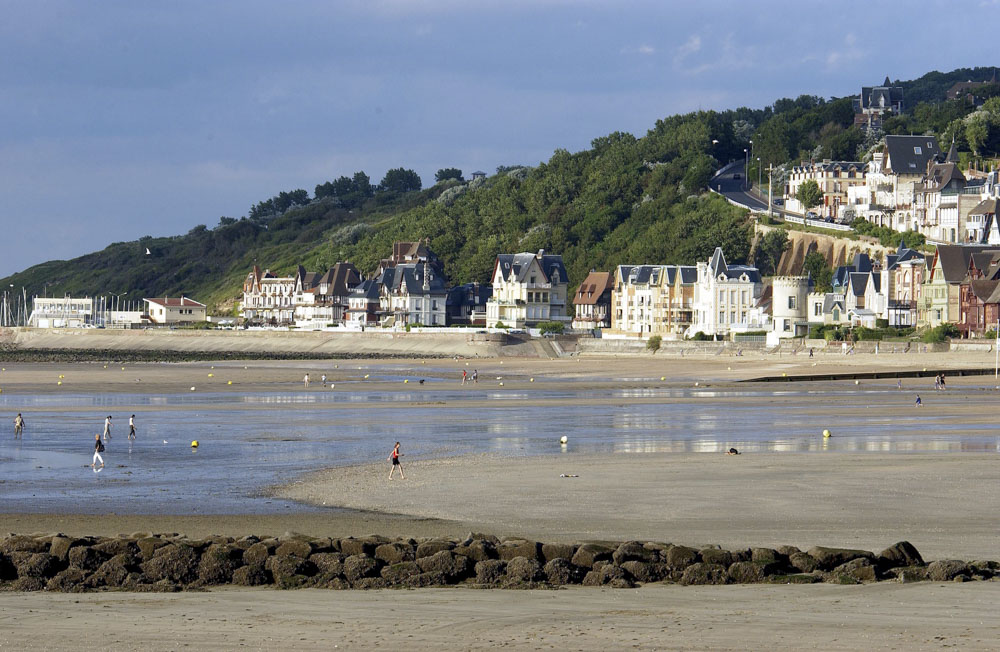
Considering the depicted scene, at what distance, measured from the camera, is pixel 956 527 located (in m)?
19.6

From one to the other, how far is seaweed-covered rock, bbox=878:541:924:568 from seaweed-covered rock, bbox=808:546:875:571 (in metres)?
0.14

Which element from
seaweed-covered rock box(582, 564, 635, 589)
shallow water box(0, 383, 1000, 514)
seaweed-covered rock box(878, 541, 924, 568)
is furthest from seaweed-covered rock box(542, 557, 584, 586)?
shallow water box(0, 383, 1000, 514)

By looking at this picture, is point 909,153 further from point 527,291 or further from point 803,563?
point 803,563

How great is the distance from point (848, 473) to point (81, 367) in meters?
68.5

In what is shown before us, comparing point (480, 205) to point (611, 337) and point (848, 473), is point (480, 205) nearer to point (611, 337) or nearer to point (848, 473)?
point (611, 337)

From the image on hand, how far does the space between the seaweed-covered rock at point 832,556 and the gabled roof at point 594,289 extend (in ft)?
359

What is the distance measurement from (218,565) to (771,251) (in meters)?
113

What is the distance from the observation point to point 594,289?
414 feet

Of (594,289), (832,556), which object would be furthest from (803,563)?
(594,289)

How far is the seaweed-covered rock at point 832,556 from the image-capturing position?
15.6 metres

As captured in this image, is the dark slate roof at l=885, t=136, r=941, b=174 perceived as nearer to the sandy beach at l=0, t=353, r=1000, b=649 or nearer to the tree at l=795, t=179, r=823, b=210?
the tree at l=795, t=179, r=823, b=210

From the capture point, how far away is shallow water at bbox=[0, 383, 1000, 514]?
25.6 m

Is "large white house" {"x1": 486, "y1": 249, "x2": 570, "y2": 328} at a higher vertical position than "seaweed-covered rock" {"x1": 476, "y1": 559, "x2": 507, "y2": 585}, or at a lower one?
higher

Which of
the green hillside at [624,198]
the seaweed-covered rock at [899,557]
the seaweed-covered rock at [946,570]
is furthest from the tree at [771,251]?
the seaweed-covered rock at [946,570]
